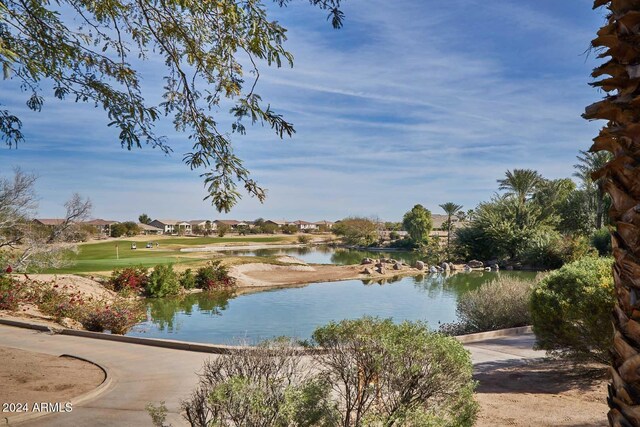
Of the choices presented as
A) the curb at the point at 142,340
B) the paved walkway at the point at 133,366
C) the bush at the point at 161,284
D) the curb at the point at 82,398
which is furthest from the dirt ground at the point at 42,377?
the bush at the point at 161,284

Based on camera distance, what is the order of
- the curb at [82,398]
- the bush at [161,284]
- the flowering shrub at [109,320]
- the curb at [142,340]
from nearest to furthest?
the curb at [82,398], the curb at [142,340], the flowering shrub at [109,320], the bush at [161,284]

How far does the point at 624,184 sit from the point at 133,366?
9163 millimetres

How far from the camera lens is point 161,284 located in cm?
2642

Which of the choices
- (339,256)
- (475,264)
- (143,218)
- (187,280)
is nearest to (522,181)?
(475,264)

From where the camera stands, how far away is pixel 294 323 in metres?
18.3

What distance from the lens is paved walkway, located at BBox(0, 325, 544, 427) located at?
6527mm

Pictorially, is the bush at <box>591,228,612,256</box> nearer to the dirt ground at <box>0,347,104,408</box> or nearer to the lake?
the lake

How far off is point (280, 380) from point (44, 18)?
5.66 meters

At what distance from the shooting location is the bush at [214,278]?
97.6ft

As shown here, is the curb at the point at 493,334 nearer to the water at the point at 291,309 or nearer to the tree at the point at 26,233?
the water at the point at 291,309

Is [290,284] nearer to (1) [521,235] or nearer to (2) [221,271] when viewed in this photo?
(2) [221,271]

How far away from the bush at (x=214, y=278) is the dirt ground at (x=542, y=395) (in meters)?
22.9

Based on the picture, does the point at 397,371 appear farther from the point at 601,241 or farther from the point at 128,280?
the point at 601,241

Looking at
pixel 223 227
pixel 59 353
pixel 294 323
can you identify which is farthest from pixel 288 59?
pixel 223 227
